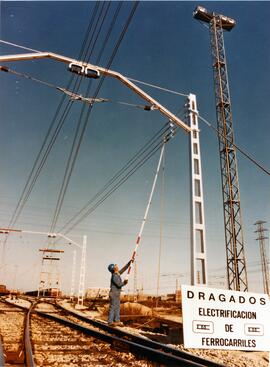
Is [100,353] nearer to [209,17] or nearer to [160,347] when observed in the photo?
[160,347]

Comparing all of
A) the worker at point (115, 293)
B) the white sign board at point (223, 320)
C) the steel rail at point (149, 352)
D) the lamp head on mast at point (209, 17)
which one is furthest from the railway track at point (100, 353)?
the lamp head on mast at point (209, 17)

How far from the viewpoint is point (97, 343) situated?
675 cm

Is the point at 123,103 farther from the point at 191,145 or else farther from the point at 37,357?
the point at 37,357

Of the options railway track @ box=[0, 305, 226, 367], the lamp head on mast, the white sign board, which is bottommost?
railway track @ box=[0, 305, 226, 367]

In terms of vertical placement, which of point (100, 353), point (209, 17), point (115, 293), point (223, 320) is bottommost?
point (100, 353)

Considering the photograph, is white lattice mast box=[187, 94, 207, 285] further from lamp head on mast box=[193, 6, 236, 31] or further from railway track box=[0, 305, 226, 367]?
lamp head on mast box=[193, 6, 236, 31]

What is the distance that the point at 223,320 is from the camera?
5211mm

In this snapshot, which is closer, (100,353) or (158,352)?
(158,352)

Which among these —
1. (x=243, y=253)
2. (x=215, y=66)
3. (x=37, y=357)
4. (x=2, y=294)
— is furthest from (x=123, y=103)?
(x=2, y=294)

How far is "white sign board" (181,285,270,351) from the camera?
199 inches

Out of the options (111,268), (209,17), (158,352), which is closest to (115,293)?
(111,268)

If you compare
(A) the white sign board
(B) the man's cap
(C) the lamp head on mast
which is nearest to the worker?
(B) the man's cap

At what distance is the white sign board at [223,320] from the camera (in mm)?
5051

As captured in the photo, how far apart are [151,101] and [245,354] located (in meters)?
7.52
